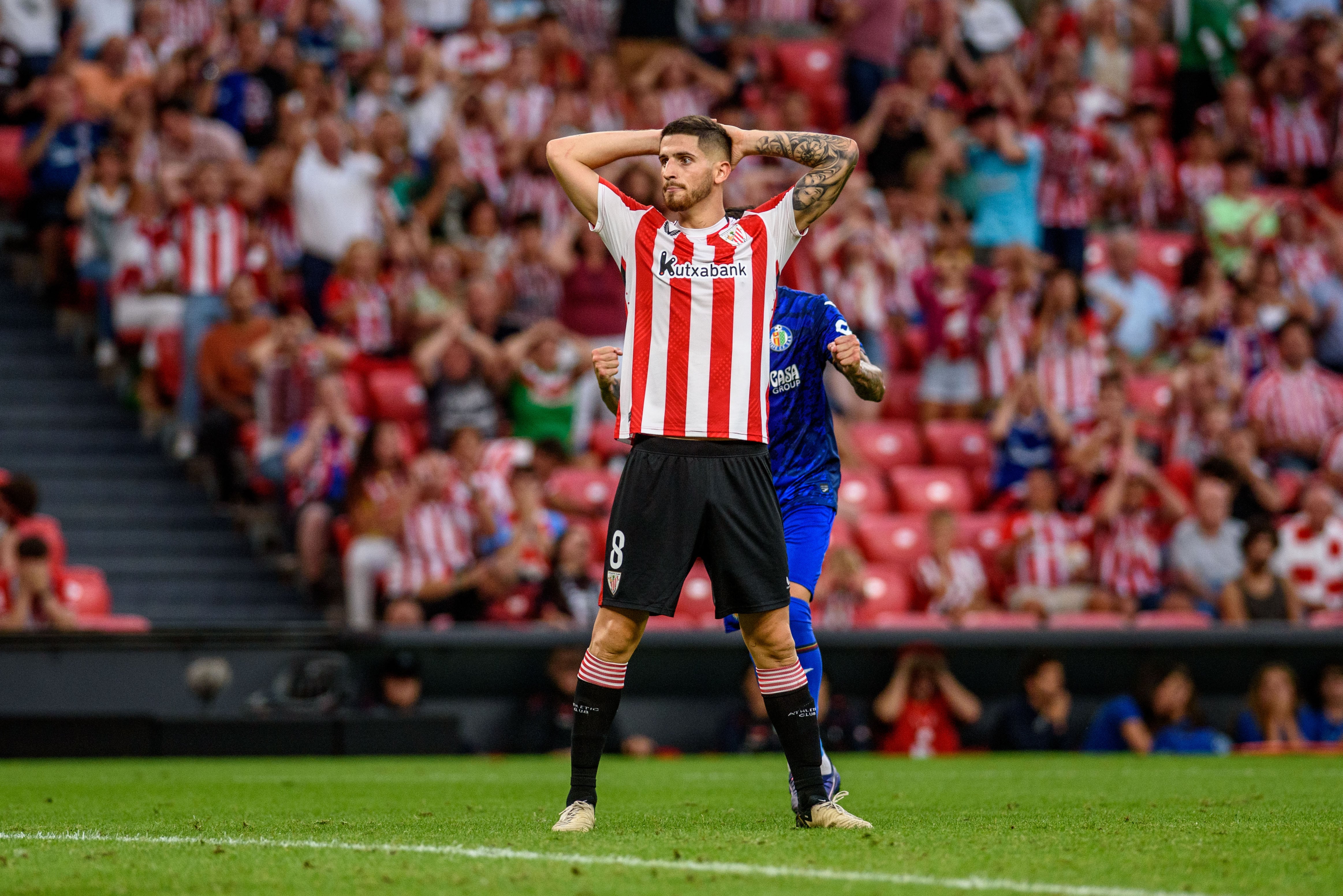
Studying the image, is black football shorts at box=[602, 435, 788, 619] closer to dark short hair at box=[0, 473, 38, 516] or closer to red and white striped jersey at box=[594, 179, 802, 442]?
red and white striped jersey at box=[594, 179, 802, 442]

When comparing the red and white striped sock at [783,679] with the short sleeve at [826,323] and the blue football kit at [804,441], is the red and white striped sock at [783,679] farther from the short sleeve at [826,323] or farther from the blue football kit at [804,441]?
the short sleeve at [826,323]

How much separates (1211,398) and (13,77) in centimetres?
1110

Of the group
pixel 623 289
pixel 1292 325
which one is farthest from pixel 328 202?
pixel 1292 325

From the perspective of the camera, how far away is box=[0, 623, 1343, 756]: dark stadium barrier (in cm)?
1070

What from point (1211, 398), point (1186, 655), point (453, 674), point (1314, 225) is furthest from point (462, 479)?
point (1314, 225)

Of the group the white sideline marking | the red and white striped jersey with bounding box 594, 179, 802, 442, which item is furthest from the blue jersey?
the white sideline marking

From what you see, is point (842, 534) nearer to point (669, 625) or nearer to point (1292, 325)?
point (669, 625)

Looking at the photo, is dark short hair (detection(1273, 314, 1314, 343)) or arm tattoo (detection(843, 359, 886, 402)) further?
dark short hair (detection(1273, 314, 1314, 343))

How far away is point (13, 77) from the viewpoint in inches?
615

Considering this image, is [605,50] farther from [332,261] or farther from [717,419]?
[717,419]

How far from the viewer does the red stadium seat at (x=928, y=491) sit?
13539 mm

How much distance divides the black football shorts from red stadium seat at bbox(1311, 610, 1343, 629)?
Answer: 7.71 meters

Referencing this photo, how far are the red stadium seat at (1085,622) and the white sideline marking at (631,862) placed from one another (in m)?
7.57

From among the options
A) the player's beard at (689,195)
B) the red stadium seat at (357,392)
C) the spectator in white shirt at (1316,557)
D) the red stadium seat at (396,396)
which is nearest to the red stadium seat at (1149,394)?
the spectator in white shirt at (1316,557)
